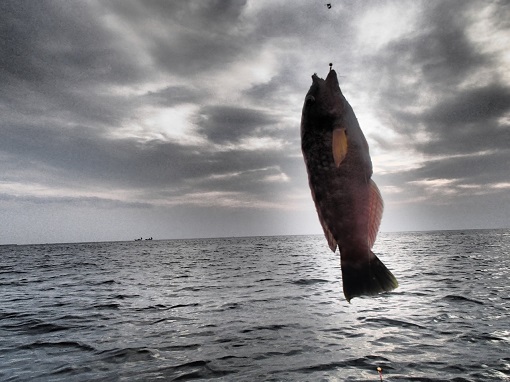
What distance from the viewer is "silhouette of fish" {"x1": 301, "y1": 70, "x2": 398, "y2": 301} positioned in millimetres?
2074

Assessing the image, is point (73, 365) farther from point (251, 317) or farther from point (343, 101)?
point (343, 101)

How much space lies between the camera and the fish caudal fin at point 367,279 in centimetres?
210

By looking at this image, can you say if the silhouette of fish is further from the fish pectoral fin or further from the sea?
the sea

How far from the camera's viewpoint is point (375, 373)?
30.2ft

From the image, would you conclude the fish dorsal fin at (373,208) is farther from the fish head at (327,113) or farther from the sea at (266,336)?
the sea at (266,336)

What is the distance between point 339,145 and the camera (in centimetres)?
197

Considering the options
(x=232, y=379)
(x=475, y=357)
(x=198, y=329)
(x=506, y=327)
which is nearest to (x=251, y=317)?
(x=198, y=329)

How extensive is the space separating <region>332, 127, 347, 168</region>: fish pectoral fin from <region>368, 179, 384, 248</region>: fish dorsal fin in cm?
37

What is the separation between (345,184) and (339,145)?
0.28 metres

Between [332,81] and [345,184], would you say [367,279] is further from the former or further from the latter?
[332,81]

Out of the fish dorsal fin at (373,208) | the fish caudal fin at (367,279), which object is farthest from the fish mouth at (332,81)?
the fish caudal fin at (367,279)

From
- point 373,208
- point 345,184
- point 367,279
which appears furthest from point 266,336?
point 345,184

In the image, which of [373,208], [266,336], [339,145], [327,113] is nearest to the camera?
[339,145]

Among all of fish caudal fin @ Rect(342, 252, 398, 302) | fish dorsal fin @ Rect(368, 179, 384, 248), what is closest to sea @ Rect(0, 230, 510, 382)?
fish caudal fin @ Rect(342, 252, 398, 302)
